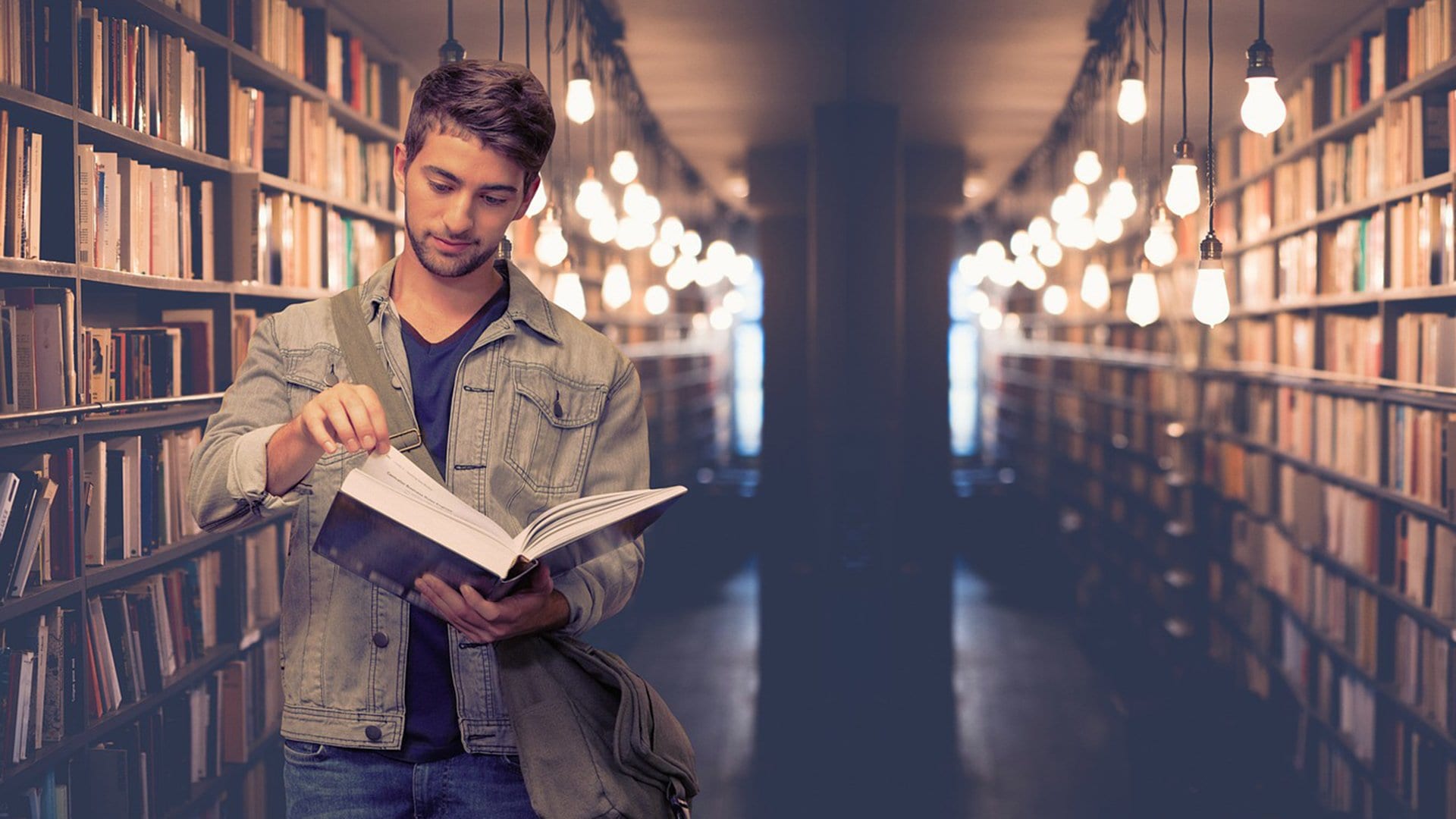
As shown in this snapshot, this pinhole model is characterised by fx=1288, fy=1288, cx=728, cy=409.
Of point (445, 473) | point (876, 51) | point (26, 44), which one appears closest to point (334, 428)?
point (445, 473)

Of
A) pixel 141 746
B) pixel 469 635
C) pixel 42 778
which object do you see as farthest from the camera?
pixel 141 746

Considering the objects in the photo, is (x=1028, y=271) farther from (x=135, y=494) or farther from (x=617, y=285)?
(x=135, y=494)

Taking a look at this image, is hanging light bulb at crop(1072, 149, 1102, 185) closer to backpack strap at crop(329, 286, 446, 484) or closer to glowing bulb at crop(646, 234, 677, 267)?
glowing bulb at crop(646, 234, 677, 267)

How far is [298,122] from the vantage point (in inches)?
154

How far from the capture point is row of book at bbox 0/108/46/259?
2.37 m

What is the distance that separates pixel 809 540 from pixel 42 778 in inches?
221

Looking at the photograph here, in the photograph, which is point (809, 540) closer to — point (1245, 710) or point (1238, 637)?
point (1238, 637)

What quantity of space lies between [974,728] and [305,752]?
133 inches

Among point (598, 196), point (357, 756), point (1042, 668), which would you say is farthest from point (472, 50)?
point (357, 756)

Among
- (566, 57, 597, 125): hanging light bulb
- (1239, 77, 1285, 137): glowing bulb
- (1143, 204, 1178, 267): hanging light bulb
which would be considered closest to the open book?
(1239, 77, 1285, 137): glowing bulb

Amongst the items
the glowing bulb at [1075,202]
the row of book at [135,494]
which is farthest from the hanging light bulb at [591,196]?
the glowing bulb at [1075,202]

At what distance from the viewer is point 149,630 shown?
3.01m

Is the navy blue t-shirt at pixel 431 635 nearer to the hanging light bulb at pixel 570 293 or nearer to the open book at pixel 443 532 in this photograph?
the open book at pixel 443 532

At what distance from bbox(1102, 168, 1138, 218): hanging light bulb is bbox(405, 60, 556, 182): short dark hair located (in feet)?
11.7
